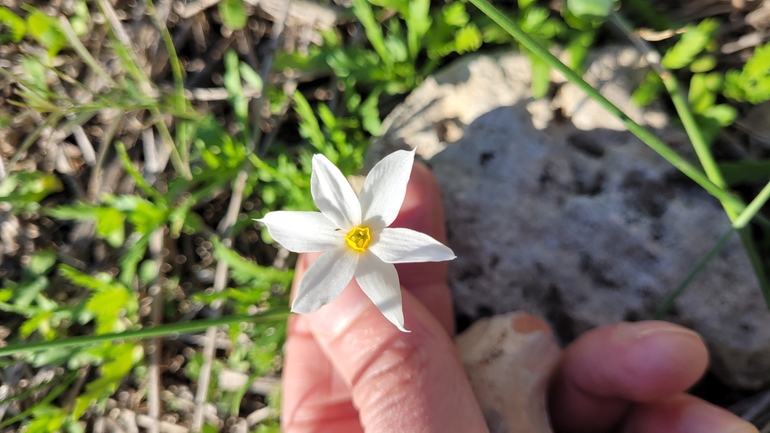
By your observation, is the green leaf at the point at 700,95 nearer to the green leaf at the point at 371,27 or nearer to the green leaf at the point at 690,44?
the green leaf at the point at 690,44

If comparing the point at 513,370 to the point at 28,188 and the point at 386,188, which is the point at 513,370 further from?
the point at 28,188

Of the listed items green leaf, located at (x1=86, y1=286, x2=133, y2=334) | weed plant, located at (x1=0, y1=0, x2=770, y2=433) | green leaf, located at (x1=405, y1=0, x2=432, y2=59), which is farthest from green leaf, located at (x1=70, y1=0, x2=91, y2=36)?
green leaf, located at (x1=405, y1=0, x2=432, y2=59)

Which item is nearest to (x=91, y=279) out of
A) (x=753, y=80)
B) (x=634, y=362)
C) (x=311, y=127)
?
(x=311, y=127)

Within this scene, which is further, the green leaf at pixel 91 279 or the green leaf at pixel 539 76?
the green leaf at pixel 91 279

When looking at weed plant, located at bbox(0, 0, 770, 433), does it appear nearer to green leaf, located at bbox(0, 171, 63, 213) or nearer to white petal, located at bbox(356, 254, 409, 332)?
green leaf, located at bbox(0, 171, 63, 213)

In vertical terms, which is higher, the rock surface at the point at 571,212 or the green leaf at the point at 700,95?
the green leaf at the point at 700,95

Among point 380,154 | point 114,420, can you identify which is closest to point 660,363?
point 380,154

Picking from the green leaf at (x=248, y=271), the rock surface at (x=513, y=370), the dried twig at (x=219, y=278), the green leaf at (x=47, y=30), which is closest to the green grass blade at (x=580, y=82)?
the rock surface at (x=513, y=370)
